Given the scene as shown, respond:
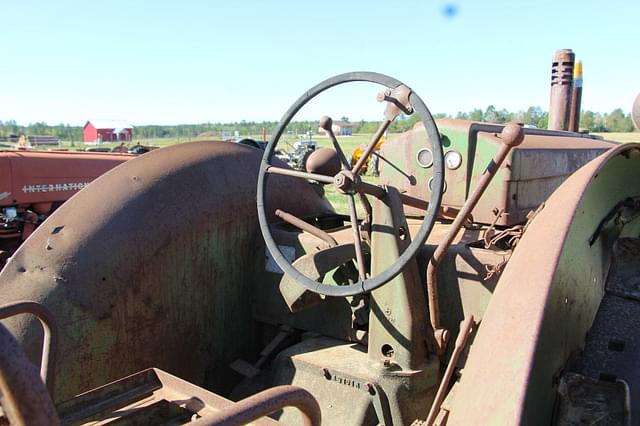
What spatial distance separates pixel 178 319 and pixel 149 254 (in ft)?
1.13

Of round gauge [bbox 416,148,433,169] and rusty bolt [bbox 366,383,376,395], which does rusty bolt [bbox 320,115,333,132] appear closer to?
round gauge [bbox 416,148,433,169]

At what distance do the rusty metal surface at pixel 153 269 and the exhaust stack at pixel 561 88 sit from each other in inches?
85.0

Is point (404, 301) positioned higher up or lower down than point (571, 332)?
lower down

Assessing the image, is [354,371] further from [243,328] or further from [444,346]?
[243,328]

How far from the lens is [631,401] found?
4.24 ft

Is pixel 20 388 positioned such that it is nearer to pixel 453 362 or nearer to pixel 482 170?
pixel 453 362

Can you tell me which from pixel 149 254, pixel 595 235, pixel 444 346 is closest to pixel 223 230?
pixel 149 254

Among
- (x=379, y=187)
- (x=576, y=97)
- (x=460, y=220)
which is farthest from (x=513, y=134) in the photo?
(x=576, y=97)

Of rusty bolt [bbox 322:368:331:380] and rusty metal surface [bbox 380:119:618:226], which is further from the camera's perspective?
rusty metal surface [bbox 380:119:618:226]

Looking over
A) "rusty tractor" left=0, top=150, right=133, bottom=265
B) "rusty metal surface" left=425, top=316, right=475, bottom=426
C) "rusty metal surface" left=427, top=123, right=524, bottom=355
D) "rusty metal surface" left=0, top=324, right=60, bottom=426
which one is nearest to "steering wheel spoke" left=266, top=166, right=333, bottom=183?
"rusty metal surface" left=427, top=123, right=524, bottom=355

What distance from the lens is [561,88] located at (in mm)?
4082

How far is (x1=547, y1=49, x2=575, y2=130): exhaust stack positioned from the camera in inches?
157

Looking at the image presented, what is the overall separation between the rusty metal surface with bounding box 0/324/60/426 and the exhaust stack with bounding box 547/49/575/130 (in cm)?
391

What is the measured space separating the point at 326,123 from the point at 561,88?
2483mm
